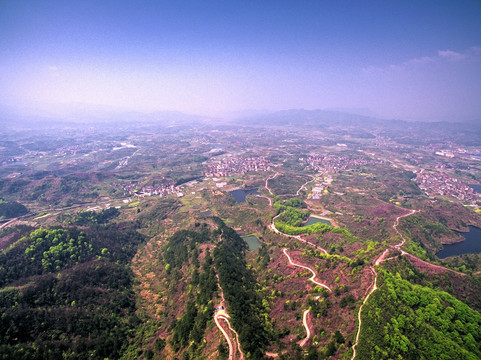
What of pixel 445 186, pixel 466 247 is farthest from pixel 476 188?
pixel 466 247

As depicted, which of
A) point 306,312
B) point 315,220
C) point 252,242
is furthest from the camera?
point 315,220

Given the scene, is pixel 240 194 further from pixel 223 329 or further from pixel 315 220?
pixel 223 329

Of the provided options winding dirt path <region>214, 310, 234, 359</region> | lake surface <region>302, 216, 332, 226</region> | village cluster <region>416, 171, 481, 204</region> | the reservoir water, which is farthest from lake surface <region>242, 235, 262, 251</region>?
the reservoir water

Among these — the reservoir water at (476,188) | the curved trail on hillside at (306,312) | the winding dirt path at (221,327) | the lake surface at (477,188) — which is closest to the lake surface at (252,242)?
the curved trail on hillside at (306,312)

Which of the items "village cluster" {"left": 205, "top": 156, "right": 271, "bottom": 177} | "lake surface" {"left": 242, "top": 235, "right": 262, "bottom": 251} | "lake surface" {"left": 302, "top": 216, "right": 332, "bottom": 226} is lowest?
"lake surface" {"left": 242, "top": 235, "right": 262, "bottom": 251}

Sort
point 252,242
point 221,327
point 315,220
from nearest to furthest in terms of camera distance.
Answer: point 221,327 < point 252,242 < point 315,220

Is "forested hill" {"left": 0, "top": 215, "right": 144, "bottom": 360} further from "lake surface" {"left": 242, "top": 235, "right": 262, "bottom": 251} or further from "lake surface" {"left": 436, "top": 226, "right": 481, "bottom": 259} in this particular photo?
"lake surface" {"left": 436, "top": 226, "right": 481, "bottom": 259}
